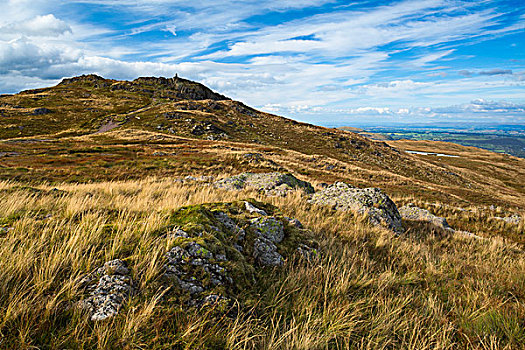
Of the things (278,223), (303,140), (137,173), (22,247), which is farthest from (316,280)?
(303,140)

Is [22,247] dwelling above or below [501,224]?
above

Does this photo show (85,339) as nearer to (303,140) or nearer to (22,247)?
(22,247)

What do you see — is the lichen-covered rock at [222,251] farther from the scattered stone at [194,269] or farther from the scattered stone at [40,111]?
the scattered stone at [40,111]

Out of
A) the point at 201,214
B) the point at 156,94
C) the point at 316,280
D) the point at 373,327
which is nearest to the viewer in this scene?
the point at 373,327

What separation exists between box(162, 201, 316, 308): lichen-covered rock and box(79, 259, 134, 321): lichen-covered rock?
0.40 metres

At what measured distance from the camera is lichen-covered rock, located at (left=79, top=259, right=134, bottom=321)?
216 centimetres

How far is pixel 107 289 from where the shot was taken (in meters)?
2.35

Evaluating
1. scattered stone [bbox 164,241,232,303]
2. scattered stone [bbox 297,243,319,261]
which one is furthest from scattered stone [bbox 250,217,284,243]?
scattered stone [bbox 164,241,232,303]

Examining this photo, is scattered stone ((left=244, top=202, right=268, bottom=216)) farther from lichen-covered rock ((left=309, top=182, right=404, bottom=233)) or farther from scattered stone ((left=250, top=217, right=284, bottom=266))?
lichen-covered rock ((left=309, top=182, right=404, bottom=233))

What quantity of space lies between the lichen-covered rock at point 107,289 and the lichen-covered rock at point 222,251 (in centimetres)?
40

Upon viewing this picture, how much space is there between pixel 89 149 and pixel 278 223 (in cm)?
4522

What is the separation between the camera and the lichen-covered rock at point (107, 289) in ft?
7.10

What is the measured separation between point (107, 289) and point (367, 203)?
8675 millimetres

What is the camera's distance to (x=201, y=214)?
3945 millimetres
